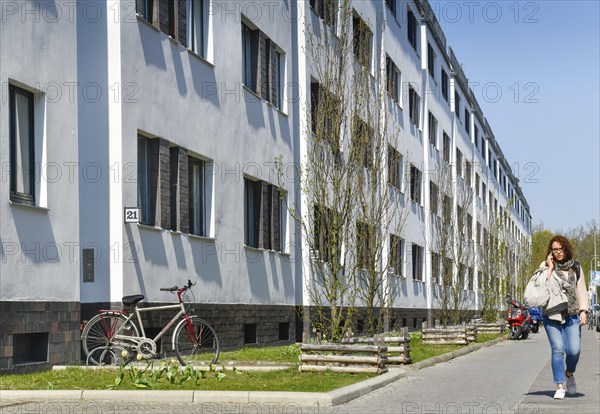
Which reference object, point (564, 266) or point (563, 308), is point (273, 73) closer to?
point (564, 266)

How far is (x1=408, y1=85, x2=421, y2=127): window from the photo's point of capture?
41812mm

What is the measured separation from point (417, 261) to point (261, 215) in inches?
797

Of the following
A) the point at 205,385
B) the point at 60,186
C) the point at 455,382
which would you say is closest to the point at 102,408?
the point at 205,385

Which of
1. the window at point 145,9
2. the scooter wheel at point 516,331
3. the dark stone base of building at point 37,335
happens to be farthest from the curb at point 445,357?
the window at point 145,9

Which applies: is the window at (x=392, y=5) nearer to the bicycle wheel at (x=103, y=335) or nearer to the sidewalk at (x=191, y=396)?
the bicycle wheel at (x=103, y=335)

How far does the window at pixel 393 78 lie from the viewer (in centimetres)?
3691

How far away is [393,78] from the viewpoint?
127 ft

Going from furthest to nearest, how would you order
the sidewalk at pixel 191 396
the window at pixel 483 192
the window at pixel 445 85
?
the window at pixel 483 192
the window at pixel 445 85
the sidewalk at pixel 191 396

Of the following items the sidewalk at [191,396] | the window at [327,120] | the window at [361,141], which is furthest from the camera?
the window at [361,141]

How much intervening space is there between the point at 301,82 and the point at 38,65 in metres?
12.4

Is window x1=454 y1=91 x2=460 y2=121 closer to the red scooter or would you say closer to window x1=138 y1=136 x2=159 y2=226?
the red scooter

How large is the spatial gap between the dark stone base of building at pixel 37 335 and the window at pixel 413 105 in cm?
2799

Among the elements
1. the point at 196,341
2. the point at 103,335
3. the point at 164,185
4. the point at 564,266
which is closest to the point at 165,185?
the point at 164,185

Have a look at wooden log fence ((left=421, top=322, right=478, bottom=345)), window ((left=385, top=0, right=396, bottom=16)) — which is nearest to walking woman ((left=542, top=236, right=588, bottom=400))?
wooden log fence ((left=421, top=322, right=478, bottom=345))
